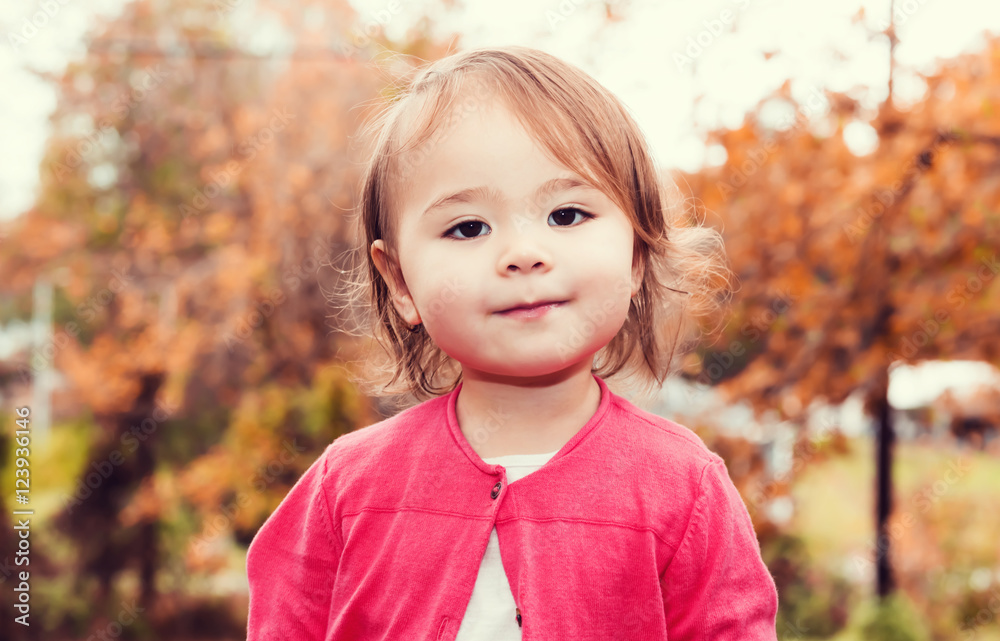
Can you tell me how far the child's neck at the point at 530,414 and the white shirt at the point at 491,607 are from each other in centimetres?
8

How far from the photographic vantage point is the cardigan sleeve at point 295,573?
1256 millimetres

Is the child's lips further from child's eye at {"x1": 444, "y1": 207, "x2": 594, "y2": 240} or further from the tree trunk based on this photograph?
the tree trunk

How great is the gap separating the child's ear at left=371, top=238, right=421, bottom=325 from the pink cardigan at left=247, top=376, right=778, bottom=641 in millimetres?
175

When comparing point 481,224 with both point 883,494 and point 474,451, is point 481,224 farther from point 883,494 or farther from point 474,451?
point 883,494

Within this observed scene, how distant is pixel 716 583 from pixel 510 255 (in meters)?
0.55

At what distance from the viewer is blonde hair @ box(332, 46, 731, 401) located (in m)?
1.17

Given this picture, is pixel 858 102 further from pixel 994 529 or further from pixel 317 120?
pixel 317 120

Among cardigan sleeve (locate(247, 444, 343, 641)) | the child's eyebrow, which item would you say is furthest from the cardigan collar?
the child's eyebrow

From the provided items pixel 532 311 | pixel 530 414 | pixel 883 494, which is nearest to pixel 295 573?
pixel 530 414

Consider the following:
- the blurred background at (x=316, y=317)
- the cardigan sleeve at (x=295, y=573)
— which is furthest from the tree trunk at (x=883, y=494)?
the cardigan sleeve at (x=295, y=573)

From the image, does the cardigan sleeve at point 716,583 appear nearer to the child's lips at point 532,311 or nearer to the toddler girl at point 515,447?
the toddler girl at point 515,447

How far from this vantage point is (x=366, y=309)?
177 cm

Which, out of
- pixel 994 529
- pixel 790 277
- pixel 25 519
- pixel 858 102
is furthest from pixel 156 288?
pixel 994 529

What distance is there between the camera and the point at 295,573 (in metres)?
1.28
